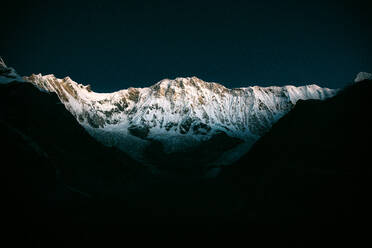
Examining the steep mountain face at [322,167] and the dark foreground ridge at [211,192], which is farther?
the dark foreground ridge at [211,192]

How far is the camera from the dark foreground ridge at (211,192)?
52062 millimetres

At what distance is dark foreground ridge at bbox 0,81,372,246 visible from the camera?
5206 centimetres

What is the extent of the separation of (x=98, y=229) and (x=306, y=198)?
49.2 m

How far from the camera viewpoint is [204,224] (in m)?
69.8

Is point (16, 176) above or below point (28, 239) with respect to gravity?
above

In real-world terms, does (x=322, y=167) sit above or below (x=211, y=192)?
below

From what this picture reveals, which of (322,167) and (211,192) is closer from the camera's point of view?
(322,167)

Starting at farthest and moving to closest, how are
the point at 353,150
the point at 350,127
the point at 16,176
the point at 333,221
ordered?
the point at 16,176, the point at 350,127, the point at 353,150, the point at 333,221

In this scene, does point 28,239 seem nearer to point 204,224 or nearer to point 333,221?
point 204,224

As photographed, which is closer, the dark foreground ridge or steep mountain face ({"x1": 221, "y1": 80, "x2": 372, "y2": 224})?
steep mountain face ({"x1": 221, "y1": 80, "x2": 372, "y2": 224})

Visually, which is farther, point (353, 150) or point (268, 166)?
point (268, 166)

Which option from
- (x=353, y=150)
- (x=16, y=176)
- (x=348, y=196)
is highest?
(x=353, y=150)

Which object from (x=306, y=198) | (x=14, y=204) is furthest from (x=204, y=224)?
(x=14, y=204)

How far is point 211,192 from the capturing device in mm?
125375
